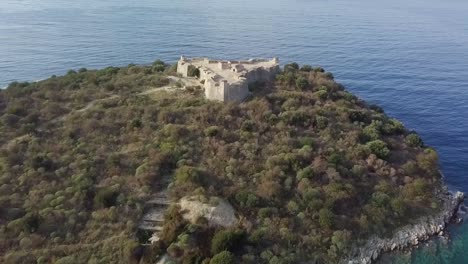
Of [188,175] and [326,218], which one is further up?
[188,175]

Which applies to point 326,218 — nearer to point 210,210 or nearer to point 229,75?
point 210,210

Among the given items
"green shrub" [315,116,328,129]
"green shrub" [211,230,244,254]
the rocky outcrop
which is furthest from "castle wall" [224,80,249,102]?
"green shrub" [211,230,244,254]

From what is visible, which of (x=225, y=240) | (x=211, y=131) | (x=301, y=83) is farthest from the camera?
(x=301, y=83)

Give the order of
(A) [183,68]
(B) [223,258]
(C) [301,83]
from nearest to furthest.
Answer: (B) [223,258] < (C) [301,83] < (A) [183,68]

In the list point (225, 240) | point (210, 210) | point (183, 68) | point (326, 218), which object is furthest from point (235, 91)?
point (225, 240)

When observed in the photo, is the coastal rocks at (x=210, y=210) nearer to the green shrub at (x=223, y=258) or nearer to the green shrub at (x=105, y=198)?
the green shrub at (x=223, y=258)

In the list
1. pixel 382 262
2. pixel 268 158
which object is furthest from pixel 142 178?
pixel 382 262

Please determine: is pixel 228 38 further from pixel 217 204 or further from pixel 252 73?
pixel 217 204
